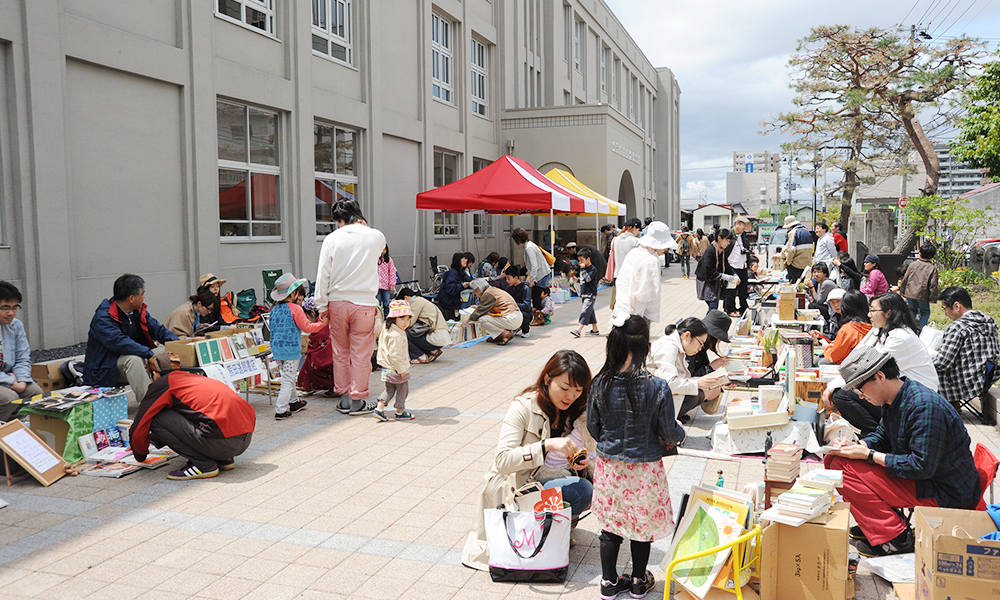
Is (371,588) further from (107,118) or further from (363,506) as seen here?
(107,118)

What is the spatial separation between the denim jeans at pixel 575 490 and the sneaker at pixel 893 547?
1591 millimetres

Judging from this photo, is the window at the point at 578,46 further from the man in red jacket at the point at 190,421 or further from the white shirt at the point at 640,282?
the man in red jacket at the point at 190,421

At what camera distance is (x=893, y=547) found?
413 cm

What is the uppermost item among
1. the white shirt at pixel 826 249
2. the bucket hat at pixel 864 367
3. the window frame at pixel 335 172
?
the window frame at pixel 335 172

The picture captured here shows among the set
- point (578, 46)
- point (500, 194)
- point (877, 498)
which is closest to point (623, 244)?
point (500, 194)

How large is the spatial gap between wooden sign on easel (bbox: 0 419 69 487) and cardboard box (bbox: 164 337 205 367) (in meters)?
1.62

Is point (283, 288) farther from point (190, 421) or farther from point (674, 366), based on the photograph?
point (674, 366)

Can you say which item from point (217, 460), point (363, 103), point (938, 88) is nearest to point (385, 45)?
point (363, 103)

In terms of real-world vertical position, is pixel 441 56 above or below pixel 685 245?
above

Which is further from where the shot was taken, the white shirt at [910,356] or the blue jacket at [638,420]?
the white shirt at [910,356]

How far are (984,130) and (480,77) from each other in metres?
13.3

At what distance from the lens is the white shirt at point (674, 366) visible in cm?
603

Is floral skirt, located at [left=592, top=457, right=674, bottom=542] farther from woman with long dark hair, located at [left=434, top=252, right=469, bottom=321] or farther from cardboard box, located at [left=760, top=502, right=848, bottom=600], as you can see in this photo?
woman with long dark hair, located at [left=434, top=252, right=469, bottom=321]

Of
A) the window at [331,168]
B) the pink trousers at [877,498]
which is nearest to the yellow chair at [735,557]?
the pink trousers at [877,498]
